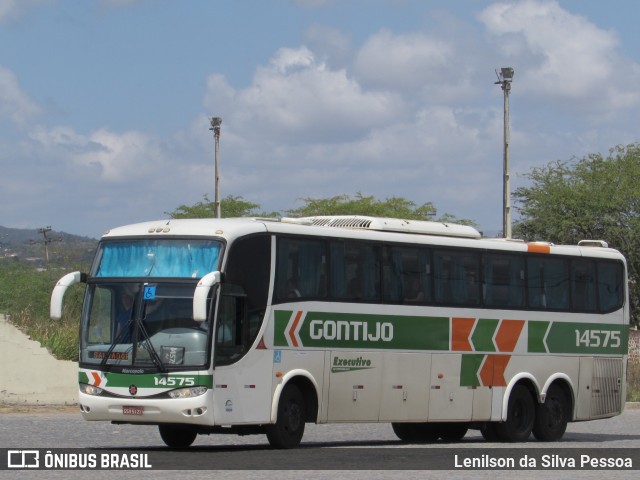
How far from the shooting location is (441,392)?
24156mm

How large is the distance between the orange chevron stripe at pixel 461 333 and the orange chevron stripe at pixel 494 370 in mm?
557

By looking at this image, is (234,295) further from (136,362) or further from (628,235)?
(628,235)

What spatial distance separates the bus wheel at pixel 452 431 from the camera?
25972 millimetres

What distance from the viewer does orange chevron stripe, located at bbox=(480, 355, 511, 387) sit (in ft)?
82.3

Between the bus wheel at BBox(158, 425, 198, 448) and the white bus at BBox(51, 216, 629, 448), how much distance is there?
30 mm

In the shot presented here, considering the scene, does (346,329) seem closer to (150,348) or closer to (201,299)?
(150,348)

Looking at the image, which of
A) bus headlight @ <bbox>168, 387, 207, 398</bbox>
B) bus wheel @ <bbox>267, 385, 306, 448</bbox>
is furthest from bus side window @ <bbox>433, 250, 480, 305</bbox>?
bus headlight @ <bbox>168, 387, 207, 398</bbox>

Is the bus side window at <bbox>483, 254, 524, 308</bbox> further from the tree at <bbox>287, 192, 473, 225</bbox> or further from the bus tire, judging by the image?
the tree at <bbox>287, 192, 473, 225</bbox>

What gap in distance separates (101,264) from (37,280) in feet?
67.3

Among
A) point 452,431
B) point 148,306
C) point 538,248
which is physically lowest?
point 452,431

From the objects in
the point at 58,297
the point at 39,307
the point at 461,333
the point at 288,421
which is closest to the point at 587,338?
the point at 461,333

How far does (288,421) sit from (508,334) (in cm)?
586

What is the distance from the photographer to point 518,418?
84.8 ft

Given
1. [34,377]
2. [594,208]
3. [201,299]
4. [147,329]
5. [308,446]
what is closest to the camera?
[201,299]
